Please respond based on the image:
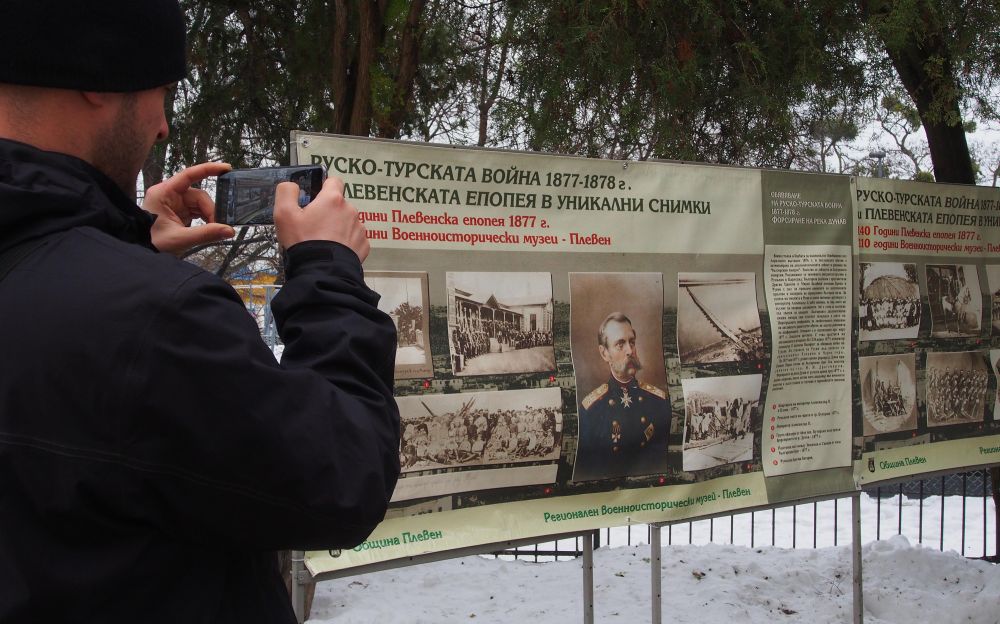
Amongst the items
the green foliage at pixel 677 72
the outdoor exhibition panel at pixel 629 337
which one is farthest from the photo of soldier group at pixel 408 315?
the green foliage at pixel 677 72

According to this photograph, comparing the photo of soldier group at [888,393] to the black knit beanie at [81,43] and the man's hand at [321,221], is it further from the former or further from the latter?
the black knit beanie at [81,43]

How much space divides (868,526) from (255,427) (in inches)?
396

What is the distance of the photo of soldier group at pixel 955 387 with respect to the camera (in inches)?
172

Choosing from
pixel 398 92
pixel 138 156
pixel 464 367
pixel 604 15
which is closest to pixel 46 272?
pixel 138 156

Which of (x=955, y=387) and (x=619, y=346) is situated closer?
(x=619, y=346)

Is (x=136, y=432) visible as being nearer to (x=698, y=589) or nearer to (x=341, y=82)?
(x=341, y=82)

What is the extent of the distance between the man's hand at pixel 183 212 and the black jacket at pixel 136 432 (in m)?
0.52

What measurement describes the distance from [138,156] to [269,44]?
598cm

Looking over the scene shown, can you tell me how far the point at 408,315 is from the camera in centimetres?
300

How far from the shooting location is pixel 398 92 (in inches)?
220

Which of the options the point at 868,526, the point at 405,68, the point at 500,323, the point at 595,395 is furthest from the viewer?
the point at 868,526

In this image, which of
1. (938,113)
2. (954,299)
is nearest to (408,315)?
(954,299)

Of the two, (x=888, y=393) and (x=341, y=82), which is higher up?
(x=341, y=82)

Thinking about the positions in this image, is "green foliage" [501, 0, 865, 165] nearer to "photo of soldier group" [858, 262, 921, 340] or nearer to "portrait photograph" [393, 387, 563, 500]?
"photo of soldier group" [858, 262, 921, 340]
